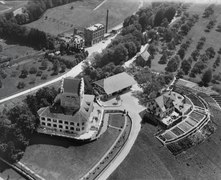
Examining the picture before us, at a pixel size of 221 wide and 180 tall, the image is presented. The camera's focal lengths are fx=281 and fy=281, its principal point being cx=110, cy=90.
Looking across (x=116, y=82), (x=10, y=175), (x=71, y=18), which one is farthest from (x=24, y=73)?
(x=71, y=18)

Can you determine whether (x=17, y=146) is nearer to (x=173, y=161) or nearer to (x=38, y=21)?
(x=173, y=161)

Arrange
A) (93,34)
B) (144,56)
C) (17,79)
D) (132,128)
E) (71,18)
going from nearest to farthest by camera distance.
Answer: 1. (132,128)
2. (17,79)
3. (144,56)
4. (93,34)
5. (71,18)

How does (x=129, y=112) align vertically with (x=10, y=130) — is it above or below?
below

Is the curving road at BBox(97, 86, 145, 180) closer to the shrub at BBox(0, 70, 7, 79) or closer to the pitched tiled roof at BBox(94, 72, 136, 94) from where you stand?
the pitched tiled roof at BBox(94, 72, 136, 94)

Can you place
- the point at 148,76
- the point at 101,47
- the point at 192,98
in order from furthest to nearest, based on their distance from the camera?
the point at 101,47, the point at 148,76, the point at 192,98

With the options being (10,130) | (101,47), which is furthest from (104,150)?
(101,47)

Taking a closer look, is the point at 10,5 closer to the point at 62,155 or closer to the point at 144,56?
the point at 144,56

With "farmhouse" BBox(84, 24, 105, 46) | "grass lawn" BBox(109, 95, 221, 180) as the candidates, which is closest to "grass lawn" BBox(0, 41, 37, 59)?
"farmhouse" BBox(84, 24, 105, 46)
